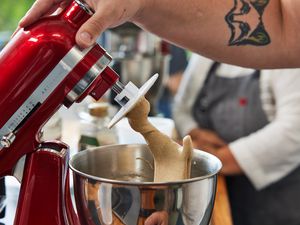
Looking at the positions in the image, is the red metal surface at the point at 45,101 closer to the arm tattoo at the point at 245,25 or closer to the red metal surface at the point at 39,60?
the red metal surface at the point at 39,60

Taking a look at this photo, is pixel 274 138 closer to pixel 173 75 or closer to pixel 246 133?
pixel 246 133

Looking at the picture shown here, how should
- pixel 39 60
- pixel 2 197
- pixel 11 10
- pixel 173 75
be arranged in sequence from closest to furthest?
pixel 39 60 < pixel 2 197 < pixel 173 75 < pixel 11 10

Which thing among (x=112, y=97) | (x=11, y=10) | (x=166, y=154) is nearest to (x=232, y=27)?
(x=166, y=154)

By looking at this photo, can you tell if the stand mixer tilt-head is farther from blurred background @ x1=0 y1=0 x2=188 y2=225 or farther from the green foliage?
the green foliage

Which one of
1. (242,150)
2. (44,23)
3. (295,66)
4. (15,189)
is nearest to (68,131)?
(15,189)

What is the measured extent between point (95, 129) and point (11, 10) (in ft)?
5.67

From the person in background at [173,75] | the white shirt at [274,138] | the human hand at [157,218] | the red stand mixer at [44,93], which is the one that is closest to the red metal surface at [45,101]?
the red stand mixer at [44,93]

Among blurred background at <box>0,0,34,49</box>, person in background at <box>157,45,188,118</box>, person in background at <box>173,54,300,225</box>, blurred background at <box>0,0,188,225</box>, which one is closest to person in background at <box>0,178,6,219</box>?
blurred background at <box>0,0,188,225</box>

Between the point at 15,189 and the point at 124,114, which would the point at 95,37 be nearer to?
the point at 124,114

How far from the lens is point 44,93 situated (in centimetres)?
58

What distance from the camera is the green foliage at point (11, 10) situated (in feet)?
8.46

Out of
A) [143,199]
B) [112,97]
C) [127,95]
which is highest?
[127,95]

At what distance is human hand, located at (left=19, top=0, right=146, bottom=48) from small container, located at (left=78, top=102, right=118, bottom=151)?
1.28ft

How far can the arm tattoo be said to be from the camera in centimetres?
82
